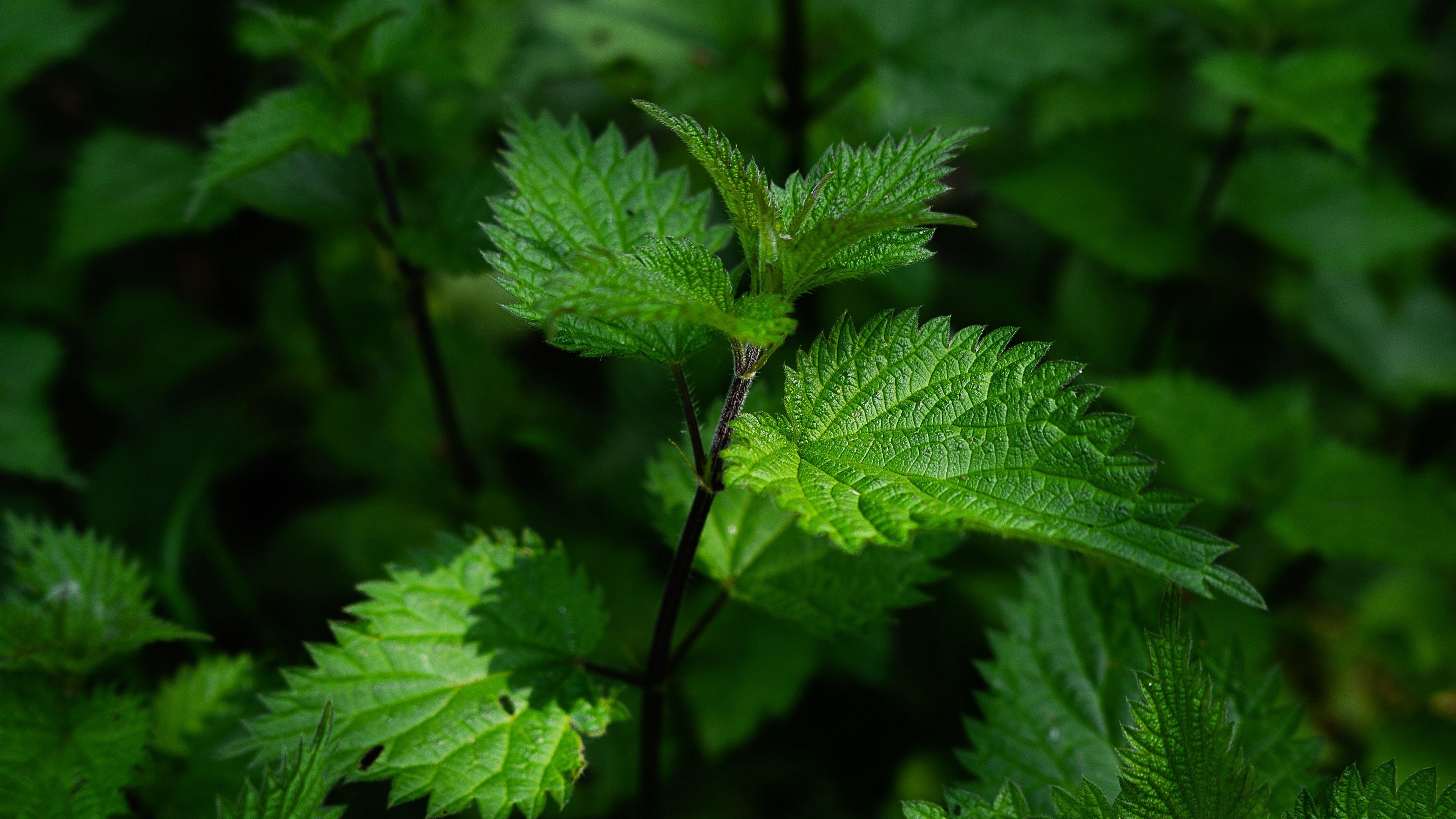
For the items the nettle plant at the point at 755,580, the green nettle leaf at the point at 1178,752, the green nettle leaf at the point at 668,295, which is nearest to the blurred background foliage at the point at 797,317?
the nettle plant at the point at 755,580

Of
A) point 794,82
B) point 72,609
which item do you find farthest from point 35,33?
point 794,82

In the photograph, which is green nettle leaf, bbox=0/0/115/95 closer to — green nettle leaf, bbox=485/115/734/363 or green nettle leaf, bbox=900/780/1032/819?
green nettle leaf, bbox=485/115/734/363

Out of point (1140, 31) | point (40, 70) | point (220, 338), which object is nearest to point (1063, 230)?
point (1140, 31)

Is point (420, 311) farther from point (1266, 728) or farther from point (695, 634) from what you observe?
point (1266, 728)

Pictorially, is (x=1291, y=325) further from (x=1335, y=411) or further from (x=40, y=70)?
(x=40, y=70)

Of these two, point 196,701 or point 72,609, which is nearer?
point 72,609

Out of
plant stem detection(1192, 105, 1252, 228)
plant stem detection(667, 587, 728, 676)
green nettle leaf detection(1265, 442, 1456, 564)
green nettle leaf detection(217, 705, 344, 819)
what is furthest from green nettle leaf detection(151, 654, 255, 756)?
plant stem detection(1192, 105, 1252, 228)

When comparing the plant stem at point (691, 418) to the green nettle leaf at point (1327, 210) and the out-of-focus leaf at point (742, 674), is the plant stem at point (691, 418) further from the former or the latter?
the green nettle leaf at point (1327, 210)

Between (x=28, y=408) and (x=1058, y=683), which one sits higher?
(x=28, y=408)
